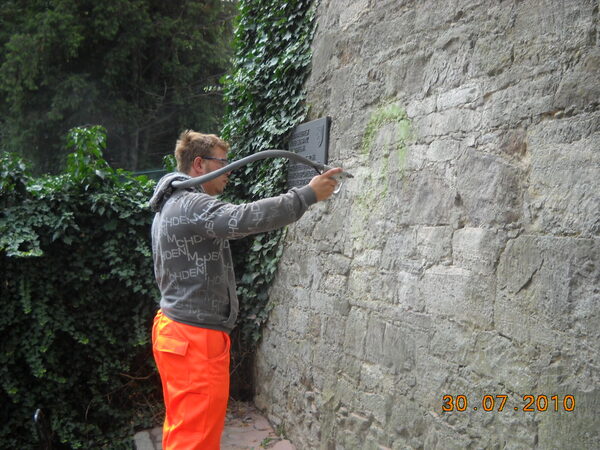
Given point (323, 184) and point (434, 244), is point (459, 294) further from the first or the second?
point (323, 184)

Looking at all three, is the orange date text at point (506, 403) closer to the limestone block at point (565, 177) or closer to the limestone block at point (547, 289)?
the limestone block at point (547, 289)

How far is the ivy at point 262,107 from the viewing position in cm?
384

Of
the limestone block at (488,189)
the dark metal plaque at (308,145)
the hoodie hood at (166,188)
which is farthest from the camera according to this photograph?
the dark metal plaque at (308,145)

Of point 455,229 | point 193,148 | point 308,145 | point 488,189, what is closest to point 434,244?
point 455,229

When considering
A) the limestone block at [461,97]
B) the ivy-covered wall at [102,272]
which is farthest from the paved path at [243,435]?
the limestone block at [461,97]

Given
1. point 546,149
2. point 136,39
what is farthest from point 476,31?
point 136,39

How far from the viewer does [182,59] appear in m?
11.5

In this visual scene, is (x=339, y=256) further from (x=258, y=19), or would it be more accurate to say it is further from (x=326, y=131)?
(x=258, y=19)

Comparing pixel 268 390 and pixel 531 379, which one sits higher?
pixel 531 379

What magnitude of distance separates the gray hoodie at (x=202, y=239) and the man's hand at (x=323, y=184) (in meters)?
0.02

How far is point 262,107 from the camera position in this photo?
431 centimetres

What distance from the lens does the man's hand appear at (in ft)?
6.91

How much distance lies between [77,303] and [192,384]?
2.31 metres

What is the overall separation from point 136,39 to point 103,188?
7.30 metres
